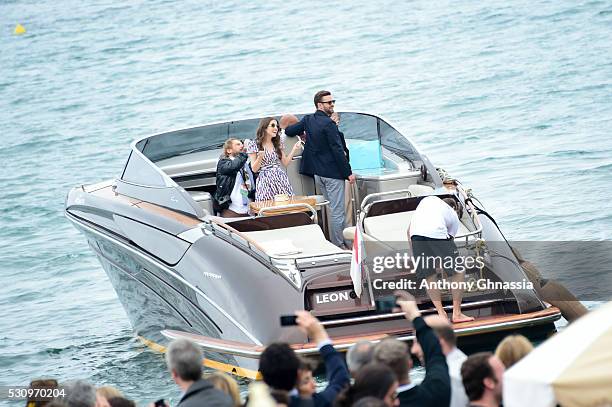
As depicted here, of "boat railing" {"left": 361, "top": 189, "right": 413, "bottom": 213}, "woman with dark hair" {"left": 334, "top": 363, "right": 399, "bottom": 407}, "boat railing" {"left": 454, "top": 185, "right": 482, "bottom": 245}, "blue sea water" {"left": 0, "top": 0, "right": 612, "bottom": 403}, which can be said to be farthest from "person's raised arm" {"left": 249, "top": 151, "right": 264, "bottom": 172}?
"woman with dark hair" {"left": 334, "top": 363, "right": 399, "bottom": 407}

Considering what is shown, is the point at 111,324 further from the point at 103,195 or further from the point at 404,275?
the point at 404,275

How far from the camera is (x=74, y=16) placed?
41.7 meters

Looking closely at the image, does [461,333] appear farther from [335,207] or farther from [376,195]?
[335,207]

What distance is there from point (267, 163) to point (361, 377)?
5.69m

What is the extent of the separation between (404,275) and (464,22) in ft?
81.8

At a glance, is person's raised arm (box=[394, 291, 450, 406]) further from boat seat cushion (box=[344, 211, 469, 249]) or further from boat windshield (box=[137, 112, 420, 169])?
boat windshield (box=[137, 112, 420, 169])

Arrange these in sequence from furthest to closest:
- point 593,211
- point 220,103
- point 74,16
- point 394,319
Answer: point 74,16 → point 220,103 → point 593,211 → point 394,319

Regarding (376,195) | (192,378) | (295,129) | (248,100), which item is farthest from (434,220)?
(248,100)

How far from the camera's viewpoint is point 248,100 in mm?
27969

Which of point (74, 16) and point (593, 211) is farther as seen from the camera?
point (74, 16)

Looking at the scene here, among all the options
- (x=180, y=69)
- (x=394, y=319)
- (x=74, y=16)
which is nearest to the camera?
(x=394, y=319)

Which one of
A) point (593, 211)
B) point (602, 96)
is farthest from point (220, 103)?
point (593, 211)

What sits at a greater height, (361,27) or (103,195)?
(361,27)

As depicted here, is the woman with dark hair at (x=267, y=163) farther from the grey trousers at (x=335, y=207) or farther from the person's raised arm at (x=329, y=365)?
the person's raised arm at (x=329, y=365)
